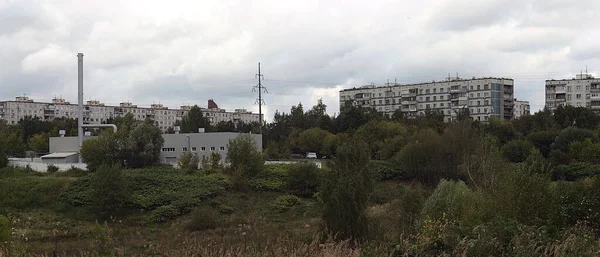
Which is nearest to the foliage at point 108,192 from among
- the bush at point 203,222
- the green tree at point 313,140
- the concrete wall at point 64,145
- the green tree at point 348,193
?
the bush at point 203,222

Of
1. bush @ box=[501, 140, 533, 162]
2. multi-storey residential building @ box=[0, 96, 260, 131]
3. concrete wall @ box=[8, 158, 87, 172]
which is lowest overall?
concrete wall @ box=[8, 158, 87, 172]

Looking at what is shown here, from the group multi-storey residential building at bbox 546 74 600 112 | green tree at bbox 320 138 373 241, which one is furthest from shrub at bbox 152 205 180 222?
multi-storey residential building at bbox 546 74 600 112

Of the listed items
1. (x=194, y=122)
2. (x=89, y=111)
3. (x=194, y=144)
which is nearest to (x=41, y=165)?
(x=194, y=144)

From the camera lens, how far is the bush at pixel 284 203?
155ft

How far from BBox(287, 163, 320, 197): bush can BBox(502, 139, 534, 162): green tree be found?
65.7 ft

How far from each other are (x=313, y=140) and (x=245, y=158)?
2471cm

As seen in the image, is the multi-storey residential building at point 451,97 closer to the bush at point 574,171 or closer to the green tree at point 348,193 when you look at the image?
the bush at point 574,171

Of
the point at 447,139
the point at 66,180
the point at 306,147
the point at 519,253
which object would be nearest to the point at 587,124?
the point at 447,139

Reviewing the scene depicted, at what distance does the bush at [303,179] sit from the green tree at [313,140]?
2403cm

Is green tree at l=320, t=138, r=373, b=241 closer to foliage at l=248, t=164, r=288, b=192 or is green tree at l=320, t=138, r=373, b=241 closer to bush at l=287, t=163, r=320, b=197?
bush at l=287, t=163, r=320, b=197

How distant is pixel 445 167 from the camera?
5500 centimetres

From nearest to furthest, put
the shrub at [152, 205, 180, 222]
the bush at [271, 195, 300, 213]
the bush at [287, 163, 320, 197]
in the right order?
the shrub at [152, 205, 180, 222], the bush at [271, 195, 300, 213], the bush at [287, 163, 320, 197]

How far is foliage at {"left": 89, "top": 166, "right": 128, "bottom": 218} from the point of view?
45031mm

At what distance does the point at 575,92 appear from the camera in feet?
332
